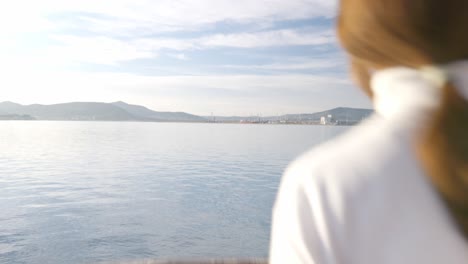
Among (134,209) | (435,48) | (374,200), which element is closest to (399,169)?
(374,200)

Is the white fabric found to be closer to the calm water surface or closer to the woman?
the woman

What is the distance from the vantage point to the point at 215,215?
1486cm

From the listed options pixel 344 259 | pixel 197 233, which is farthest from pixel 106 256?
pixel 344 259

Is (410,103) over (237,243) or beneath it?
over

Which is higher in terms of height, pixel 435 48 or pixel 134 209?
pixel 435 48

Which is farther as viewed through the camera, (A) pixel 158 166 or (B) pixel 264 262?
(A) pixel 158 166

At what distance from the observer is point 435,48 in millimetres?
646

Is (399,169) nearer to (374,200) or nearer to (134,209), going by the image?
(374,200)

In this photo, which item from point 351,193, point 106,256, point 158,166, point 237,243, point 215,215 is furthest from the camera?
point 158,166

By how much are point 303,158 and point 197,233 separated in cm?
1279

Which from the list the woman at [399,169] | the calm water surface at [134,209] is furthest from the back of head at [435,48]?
the calm water surface at [134,209]

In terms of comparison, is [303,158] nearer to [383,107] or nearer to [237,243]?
[383,107]

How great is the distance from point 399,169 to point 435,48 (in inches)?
6.5

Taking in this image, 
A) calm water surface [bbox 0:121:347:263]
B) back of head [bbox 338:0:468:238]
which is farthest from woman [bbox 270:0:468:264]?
calm water surface [bbox 0:121:347:263]
